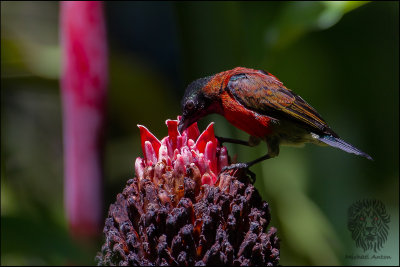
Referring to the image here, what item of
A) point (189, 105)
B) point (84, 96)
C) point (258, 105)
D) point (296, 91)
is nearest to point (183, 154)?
point (189, 105)

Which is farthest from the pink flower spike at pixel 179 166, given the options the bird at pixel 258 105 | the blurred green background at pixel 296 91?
the blurred green background at pixel 296 91

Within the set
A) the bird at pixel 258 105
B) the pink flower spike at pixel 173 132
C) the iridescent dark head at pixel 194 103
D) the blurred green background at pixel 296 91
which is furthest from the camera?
the blurred green background at pixel 296 91

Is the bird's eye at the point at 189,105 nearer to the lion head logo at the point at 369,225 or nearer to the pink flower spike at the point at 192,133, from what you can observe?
the pink flower spike at the point at 192,133

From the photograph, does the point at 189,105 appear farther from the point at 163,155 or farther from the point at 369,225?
the point at 369,225

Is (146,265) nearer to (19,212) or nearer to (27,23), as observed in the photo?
(19,212)

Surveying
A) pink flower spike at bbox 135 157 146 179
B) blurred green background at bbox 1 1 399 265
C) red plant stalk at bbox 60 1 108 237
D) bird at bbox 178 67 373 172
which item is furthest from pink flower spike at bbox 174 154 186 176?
red plant stalk at bbox 60 1 108 237
